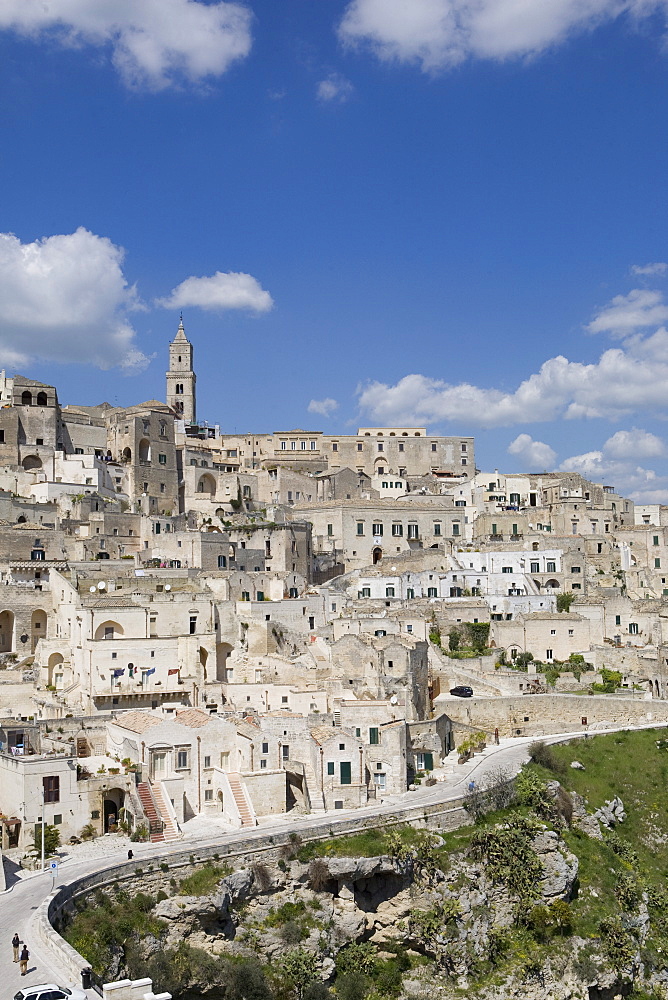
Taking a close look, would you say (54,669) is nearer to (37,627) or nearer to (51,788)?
(37,627)

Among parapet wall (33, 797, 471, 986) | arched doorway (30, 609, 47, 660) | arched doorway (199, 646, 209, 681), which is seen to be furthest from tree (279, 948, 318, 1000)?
arched doorway (30, 609, 47, 660)

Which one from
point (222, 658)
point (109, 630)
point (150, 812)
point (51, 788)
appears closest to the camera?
point (51, 788)

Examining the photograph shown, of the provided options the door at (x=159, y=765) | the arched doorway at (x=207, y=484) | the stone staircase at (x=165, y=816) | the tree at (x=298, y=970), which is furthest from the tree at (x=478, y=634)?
the tree at (x=298, y=970)

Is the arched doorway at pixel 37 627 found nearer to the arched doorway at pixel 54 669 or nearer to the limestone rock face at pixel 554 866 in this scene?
the arched doorway at pixel 54 669

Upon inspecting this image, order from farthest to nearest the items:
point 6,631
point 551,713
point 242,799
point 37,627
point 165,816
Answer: point 6,631, point 37,627, point 551,713, point 242,799, point 165,816

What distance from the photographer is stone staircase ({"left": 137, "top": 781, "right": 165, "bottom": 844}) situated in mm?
35281

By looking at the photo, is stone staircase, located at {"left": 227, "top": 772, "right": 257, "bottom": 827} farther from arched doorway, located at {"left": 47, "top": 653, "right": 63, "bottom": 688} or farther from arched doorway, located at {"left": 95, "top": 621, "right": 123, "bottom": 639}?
arched doorway, located at {"left": 47, "top": 653, "right": 63, "bottom": 688}

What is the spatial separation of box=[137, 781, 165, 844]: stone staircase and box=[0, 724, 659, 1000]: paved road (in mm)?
753

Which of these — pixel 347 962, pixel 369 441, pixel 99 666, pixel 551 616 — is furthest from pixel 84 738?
pixel 369 441

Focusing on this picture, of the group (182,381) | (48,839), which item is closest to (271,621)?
(48,839)

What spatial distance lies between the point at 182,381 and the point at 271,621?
49.4 meters

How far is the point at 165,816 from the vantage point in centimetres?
3659

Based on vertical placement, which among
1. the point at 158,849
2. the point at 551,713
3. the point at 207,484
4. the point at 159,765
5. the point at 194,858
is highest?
the point at 207,484

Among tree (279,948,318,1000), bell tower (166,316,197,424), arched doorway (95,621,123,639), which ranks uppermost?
bell tower (166,316,197,424)
